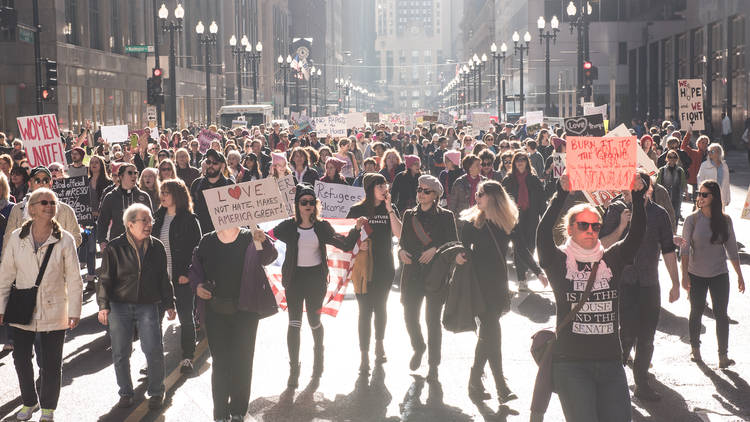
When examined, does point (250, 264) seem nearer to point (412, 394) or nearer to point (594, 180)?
point (412, 394)

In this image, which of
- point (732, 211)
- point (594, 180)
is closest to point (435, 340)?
point (594, 180)

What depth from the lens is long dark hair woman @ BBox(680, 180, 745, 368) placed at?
9.50 metres

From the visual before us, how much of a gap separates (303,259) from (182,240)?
4.46ft

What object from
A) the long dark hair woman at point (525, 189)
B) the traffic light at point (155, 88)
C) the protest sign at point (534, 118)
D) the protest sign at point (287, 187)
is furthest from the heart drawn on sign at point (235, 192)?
the traffic light at point (155, 88)

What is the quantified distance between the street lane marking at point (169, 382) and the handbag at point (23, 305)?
3.45ft

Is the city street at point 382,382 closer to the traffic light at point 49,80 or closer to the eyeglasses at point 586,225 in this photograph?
the eyeglasses at point 586,225

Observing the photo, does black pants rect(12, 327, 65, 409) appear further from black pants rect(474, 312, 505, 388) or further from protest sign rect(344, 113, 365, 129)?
protest sign rect(344, 113, 365, 129)

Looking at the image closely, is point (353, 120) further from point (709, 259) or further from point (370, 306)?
point (709, 259)

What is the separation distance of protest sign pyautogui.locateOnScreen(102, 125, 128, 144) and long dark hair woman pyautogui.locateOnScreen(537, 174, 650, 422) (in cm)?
2348

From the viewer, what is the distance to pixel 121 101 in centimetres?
5659

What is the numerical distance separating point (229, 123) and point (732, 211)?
154 feet

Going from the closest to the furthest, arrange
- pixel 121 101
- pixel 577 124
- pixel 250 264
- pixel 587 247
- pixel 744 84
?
pixel 587 247, pixel 250 264, pixel 577 124, pixel 744 84, pixel 121 101

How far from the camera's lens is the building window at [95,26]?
5175 centimetres

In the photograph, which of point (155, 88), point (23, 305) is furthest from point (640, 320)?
point (155, 88)
